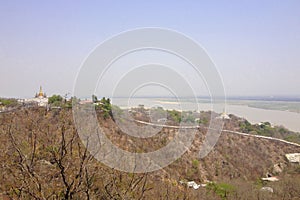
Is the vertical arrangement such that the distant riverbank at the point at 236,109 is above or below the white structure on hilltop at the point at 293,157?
above

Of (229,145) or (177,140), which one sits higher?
(177,140)

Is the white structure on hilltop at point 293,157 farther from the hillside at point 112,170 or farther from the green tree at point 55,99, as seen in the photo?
the green tree at point 55,99

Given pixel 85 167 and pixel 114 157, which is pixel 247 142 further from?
pixel 85 167

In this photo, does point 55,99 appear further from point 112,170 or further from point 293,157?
point 293,157

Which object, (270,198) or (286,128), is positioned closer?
(270,198)

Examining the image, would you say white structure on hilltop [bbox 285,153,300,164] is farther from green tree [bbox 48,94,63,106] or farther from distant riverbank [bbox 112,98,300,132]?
green tree [bbox 48,94,63,106]

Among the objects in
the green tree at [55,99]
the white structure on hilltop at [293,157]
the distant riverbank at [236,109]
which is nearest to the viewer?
the distant riverbank at [236,109]

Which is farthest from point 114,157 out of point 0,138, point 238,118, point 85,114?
point 238,118

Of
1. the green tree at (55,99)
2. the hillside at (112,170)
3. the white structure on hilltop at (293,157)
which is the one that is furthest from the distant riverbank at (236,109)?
the white structure on hilltop at (293,157)

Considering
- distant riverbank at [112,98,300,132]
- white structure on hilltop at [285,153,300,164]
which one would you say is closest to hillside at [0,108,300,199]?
white structure on hilltop at [285,153,300,164]
